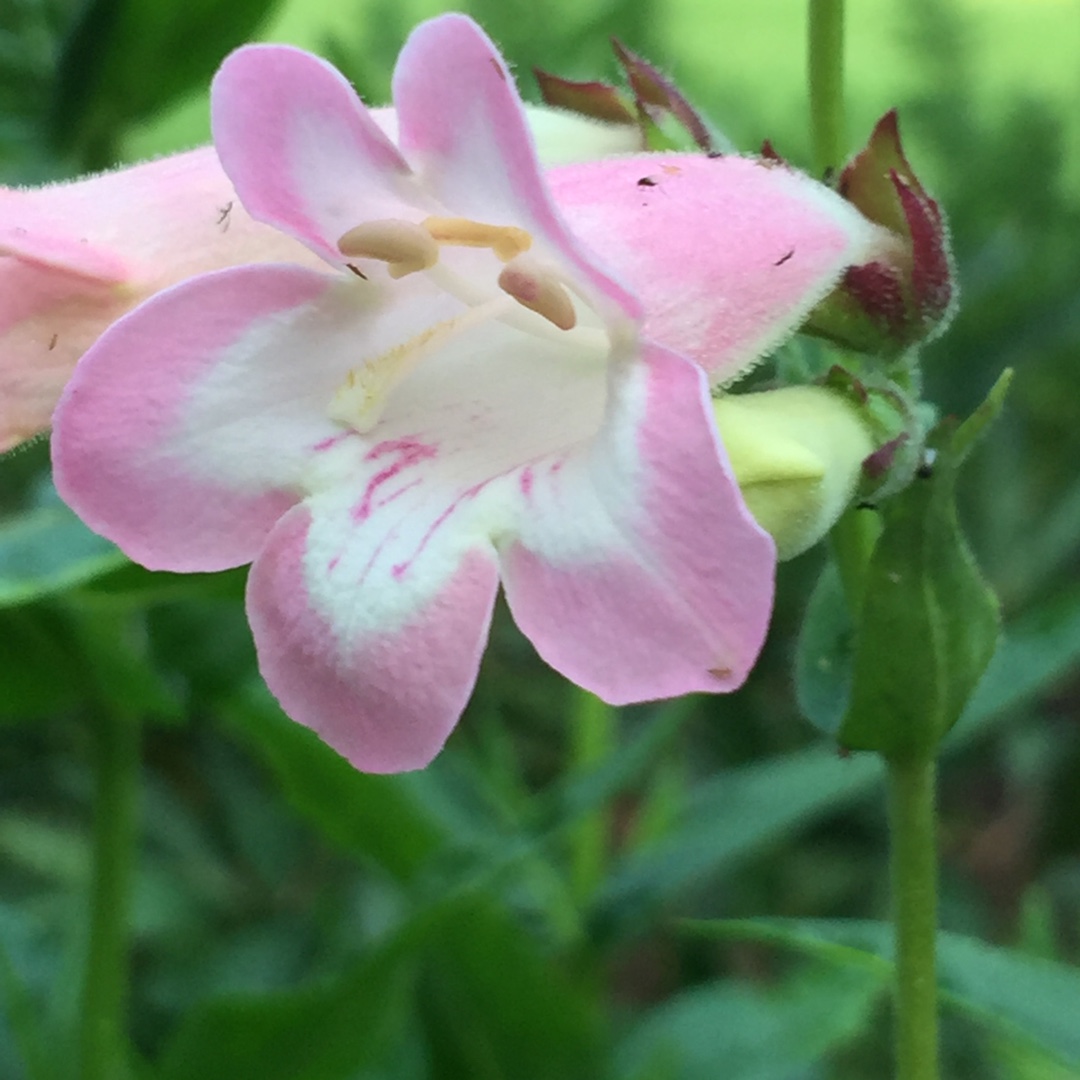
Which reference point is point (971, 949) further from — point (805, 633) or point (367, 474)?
point (367, 474)

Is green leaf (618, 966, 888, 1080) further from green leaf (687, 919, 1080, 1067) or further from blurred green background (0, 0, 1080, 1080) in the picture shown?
green leaf (687, 919, 1080, 1067)

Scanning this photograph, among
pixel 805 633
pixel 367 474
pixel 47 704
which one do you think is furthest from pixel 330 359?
pixel 47 704

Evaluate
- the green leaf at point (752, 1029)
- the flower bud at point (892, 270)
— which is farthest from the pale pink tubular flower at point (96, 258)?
the green leaf at point (752, 1029)

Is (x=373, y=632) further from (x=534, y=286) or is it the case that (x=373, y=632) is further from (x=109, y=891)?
(x=109, y=891)

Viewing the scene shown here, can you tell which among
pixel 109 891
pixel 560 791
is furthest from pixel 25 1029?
pixel 560 791

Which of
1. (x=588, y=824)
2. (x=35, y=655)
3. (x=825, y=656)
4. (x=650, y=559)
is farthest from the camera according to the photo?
(x=588, y=824)

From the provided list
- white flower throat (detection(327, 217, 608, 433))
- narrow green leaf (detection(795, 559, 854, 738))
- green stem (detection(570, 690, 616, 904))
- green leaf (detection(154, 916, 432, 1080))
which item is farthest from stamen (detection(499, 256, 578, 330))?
green stem (detection(570, 690, 616, 904))
